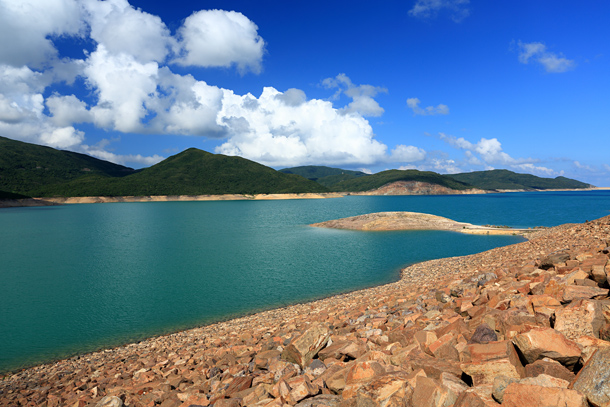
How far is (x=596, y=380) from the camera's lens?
4449 millimetres

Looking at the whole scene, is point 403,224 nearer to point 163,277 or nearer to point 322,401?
point 163,277

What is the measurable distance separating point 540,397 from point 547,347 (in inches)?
59.8

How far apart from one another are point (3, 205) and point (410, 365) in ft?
778

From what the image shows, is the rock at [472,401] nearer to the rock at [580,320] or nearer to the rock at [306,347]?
the rock at [580,320]

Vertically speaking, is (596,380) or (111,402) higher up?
(596,380)

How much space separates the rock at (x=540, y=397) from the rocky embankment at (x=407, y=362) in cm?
1

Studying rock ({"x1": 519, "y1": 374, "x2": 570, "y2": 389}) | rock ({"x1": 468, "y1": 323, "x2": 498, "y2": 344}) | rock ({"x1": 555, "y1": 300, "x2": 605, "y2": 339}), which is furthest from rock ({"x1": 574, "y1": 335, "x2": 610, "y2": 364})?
rock ({"x1": 468, "y1": 323, "x2": 498, "y2": 344})

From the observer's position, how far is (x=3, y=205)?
174m

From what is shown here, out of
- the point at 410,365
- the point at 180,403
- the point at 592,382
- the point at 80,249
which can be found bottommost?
the point at 80,249

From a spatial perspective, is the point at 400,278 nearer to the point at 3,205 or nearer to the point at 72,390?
the point at 72,390

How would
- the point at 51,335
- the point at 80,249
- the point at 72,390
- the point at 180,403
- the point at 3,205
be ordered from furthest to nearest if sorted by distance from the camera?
the point at 3,205
the point at 80,249
the point at 51,335
the point at 72,390
the point at 180,403

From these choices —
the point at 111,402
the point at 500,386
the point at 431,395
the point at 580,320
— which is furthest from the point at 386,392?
the point at 111,402

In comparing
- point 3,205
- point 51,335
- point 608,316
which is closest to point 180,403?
point 608,316

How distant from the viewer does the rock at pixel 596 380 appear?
13.9 ft
